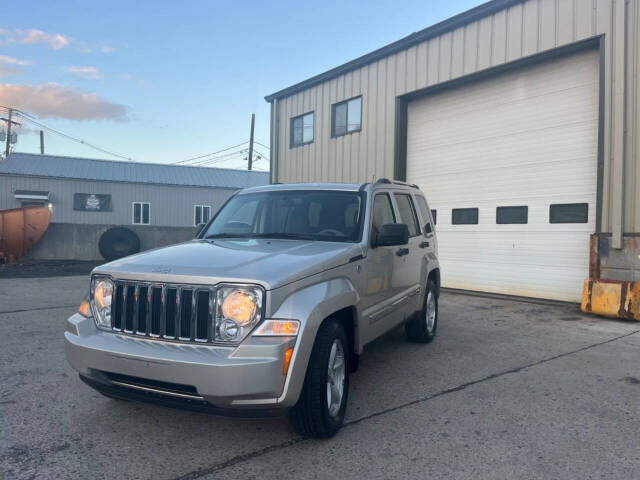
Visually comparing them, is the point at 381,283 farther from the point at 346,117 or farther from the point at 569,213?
the point at 346,117

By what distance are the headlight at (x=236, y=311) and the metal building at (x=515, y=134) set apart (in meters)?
7.84

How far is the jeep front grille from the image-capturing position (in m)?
3.13

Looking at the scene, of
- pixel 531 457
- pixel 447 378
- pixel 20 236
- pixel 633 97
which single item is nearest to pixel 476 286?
pixel 633 97

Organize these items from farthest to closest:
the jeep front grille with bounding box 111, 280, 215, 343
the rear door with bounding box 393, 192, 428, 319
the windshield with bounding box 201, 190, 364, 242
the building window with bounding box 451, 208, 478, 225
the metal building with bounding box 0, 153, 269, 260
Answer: the metal building with bounding box 0, 153, 269, 260
the building window with bounding box 451, 208, 478, 225
the rear door with bounding box 393, 192, 428, 319
the windshield with bounding box 201, 190, 364, 242
the jeep front grille with bounding box 111, 280, 215, 343

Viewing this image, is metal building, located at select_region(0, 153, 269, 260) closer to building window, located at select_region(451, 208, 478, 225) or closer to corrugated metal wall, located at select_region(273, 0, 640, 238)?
corrugated metal wall, located at select_region(273, 0, 640, 238)

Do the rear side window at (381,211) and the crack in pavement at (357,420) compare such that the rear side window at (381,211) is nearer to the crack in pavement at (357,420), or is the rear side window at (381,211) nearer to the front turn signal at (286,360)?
the crack in pavement at (357,420)

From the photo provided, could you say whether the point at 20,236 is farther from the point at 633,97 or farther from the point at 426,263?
the point at 633,97

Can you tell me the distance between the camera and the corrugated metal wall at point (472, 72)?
28.4 ft

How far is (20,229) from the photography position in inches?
697

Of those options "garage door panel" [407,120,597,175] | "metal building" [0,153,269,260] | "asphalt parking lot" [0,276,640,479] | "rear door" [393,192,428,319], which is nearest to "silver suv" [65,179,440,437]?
"asphalt parking lot" [0,276,640,479]

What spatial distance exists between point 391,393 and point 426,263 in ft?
7.18

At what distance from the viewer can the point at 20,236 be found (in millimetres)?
17734

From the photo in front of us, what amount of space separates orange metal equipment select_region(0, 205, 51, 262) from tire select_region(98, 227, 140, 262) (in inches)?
81.4

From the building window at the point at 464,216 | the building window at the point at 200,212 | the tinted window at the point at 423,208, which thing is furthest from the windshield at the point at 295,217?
the building window at the point at 200,212
